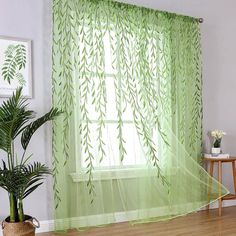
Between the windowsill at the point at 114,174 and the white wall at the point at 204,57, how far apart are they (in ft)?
0.96

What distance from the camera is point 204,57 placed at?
165 inches

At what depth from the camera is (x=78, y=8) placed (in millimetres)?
3350

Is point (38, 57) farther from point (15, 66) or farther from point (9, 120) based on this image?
point (9, 120)

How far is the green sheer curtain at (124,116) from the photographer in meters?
3.29

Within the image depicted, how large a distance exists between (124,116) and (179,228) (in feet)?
3.85

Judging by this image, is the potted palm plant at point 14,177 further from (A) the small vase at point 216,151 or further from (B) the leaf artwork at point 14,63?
(A) the small vase at point 216,151

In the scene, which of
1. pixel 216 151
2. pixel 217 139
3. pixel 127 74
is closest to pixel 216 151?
pixel 216 151

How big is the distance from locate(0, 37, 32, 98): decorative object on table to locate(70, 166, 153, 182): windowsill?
87 cm

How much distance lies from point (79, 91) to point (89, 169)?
2.43ft

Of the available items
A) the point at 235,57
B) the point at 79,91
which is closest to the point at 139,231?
the point at 79,91

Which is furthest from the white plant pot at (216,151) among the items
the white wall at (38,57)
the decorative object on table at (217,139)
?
the white wall at (38,57)

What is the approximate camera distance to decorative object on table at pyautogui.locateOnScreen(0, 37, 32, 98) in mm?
3141

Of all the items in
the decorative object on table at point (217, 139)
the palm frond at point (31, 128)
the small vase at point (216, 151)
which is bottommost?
the small vase at point (216, 151)

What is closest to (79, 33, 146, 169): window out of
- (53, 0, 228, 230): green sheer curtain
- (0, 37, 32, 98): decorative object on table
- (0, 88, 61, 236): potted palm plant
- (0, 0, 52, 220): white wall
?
(53, 0, 228, 230): green sheer curtain
